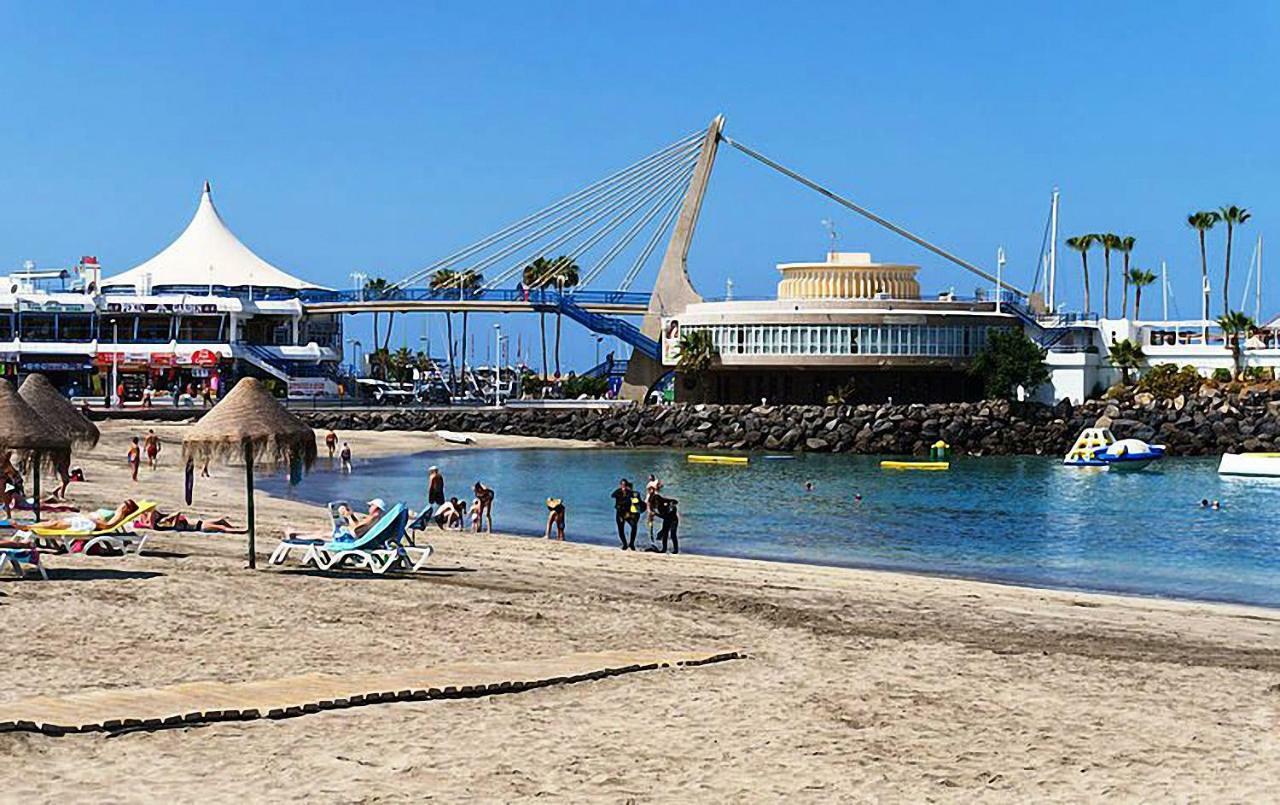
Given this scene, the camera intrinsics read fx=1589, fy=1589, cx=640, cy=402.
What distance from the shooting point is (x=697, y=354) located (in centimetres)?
7369

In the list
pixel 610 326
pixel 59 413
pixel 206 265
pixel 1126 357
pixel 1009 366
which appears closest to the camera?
pixel 59 413

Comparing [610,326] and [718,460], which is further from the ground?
Answer: [610,326]

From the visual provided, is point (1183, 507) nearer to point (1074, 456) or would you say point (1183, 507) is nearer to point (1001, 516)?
point (1001, 516)

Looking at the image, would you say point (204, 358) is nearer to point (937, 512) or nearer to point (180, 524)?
point (937, 512)

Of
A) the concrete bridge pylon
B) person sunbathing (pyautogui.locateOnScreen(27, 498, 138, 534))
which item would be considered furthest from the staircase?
person sunbathing (pyautogui.locateOnScreen(27, 498, 138, 534))

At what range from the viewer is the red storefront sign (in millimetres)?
81000

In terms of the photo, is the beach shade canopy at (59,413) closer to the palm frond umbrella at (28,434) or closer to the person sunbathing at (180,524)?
the person sunbathing at (180,524)

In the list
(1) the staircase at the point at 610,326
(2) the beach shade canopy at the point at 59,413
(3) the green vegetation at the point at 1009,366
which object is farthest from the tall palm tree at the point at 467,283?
(2) the beach shade canopy at the point at 59,413

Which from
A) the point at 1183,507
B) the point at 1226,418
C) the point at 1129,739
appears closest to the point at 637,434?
A: the point at 1226,418

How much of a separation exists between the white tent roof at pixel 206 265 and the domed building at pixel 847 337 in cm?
2744

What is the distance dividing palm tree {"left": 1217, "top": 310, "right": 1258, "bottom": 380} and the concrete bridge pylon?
80.7 ft

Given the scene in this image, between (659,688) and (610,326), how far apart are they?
2618 inches

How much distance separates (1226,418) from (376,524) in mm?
52961

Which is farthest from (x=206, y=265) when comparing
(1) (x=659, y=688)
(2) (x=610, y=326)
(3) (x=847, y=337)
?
(1) (x=659, y=688)
